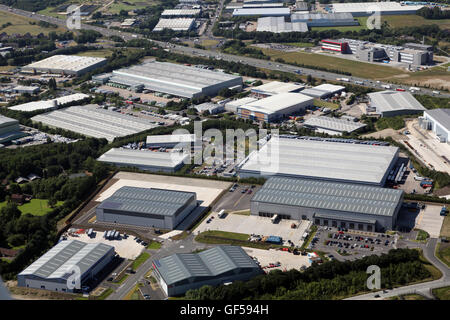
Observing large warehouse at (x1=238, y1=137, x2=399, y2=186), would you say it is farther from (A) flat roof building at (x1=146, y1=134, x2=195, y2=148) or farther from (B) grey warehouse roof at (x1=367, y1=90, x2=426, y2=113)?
(B) grey warehouse roof at (x1=367, y1=90, x2=426, y2=113)

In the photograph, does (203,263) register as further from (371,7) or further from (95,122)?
(371,7)

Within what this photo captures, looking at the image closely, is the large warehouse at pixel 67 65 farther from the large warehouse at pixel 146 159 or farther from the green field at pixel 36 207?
the green field at pixel 36 207

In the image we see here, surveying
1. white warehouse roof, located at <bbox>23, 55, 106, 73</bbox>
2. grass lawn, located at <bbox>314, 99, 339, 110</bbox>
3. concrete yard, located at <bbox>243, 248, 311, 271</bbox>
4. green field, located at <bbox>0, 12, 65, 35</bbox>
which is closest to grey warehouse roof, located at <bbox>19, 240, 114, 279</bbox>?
concrete yard, located at <bbox>243, 248, 311, 271</bbox>

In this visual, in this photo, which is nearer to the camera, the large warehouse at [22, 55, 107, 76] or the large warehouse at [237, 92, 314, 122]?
the large warehouse at [237, 92, 314, 122]

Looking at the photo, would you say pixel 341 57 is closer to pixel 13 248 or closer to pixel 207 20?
pixel 207 20

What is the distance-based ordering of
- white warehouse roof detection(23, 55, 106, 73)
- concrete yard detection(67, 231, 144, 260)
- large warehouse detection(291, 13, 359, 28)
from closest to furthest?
concrete yard detection(67, 231, 144, 260), white warehouse roof detection(23, 55, 106, 73), large warehouse detection(291, 13, 359, 28)
